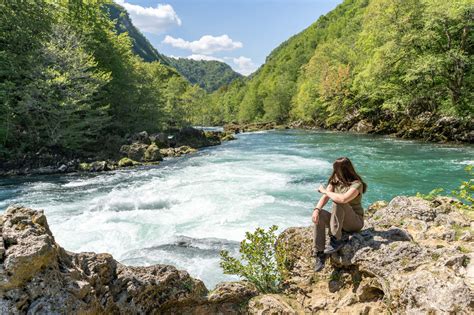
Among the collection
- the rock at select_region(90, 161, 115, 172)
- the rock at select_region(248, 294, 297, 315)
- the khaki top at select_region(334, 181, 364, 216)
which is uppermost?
the khaki top at select_region(334, 181, 364, 216)

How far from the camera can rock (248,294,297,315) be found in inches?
178

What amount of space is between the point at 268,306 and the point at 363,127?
153 ft

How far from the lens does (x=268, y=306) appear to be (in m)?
4.58

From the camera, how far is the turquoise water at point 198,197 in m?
9.30

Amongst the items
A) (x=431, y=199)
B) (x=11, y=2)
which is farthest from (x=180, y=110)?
(x=431, y=199)

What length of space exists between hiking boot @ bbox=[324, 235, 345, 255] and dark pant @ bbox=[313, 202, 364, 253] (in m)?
0.08

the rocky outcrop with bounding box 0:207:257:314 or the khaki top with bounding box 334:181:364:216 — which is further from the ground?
the khaki top with bounding box 334:181:364:216

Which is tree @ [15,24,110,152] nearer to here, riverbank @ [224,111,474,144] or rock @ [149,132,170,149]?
rock @ [149,132,170,149]

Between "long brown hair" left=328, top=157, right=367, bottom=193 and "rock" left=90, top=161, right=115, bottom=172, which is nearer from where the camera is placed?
"long brown hair" left=328, top=157, right=367, bottom=193

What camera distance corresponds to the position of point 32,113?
81.6ft

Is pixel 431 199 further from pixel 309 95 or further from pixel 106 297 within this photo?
pixel 309 95

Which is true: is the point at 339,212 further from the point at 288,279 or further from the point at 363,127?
the point at 363,127

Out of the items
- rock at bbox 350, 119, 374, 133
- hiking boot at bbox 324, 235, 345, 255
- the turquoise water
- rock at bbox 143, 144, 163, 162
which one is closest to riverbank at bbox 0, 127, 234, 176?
rock at bbox 143, 144, 163, 162

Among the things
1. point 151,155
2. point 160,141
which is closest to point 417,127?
point 160,141
